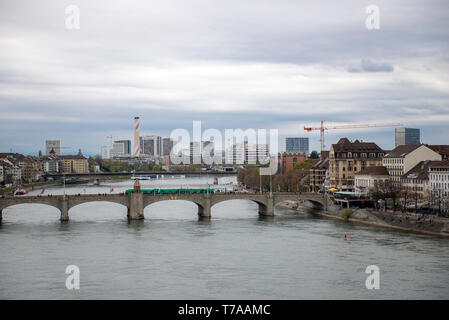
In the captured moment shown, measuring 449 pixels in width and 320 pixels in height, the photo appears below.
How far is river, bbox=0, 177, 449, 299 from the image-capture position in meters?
34.8

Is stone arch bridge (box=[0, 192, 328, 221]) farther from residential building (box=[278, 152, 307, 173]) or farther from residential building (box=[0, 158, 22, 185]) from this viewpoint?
residential building (box=[0, 158, 22, 185])

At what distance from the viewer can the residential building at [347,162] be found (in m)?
96.0

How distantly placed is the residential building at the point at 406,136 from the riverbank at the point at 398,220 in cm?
7421

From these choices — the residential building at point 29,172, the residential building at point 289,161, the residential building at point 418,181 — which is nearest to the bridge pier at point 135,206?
the residential building at point 418,181

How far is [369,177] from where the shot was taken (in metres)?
87.6

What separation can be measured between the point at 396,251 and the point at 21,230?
109 ft

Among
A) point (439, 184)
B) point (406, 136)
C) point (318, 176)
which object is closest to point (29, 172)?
point (318, 176)

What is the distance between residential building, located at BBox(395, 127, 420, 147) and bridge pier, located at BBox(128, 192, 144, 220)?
87162 millimetres

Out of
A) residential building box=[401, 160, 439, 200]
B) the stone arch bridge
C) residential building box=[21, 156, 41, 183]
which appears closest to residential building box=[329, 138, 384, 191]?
residential building box=[401, 160, 439, 200]

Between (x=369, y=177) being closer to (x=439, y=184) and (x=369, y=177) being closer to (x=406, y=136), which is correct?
(x=439, y=184)

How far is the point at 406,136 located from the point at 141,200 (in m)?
94.2

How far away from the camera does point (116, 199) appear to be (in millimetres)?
67500

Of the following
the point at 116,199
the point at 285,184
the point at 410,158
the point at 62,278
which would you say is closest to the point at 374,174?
the point at 410,158
